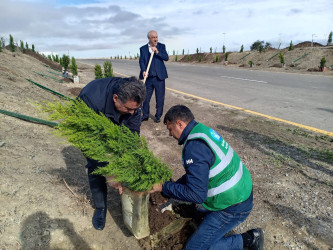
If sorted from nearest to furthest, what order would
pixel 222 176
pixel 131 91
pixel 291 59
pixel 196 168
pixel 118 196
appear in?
pixel 196 168, pixel 222 176, pixel 131 91, pixel 118 196, pixel 291 59

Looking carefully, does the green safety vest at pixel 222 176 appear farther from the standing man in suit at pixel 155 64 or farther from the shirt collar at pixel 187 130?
the standing man in suit at pixel 155 64

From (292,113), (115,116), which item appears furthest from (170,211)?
(292,113)

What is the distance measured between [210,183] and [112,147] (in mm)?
923

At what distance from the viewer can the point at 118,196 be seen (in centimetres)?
349

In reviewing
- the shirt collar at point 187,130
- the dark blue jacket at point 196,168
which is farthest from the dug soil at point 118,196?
the shirt collar at point 187,130

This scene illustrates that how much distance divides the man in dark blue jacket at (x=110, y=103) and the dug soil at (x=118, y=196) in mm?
324

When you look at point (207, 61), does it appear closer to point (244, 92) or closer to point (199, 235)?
point (244, 92)

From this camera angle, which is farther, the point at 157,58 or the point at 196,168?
the point at 157,58

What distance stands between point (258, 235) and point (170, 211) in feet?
3.35

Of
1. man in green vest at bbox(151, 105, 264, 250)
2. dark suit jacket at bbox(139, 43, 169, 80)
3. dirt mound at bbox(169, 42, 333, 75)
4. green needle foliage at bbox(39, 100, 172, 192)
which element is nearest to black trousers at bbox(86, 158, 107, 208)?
green needle foliage at bbox(39, 100, 172, 192)

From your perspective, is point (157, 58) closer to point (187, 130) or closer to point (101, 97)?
point (101, 97)

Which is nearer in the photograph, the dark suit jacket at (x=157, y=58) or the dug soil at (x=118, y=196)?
the dug soil at (x=118, y=196)

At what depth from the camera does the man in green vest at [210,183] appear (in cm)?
199

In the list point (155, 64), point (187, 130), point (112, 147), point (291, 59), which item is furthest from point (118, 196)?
point (291, 59)
